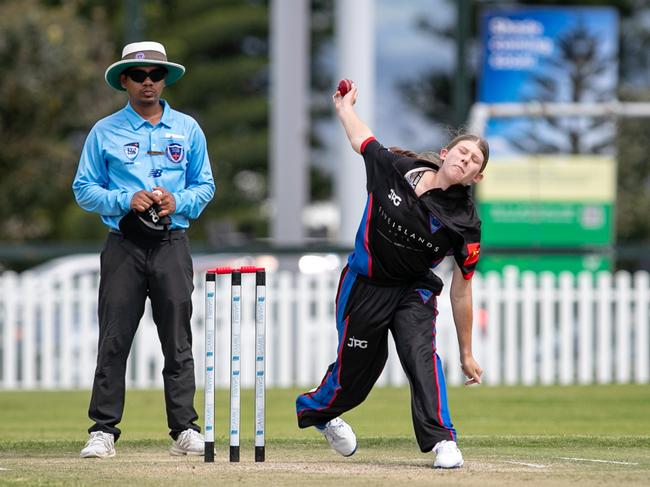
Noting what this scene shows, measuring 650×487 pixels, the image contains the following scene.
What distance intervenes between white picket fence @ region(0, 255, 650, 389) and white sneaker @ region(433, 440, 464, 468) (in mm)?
8283

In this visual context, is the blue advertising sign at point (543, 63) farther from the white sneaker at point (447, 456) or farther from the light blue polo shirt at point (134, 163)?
the white sneaker at point (447, 456)

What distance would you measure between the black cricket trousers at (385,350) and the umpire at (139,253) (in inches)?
32.0

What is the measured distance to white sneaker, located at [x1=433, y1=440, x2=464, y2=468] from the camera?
7770 millimetres

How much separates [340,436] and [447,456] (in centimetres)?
77

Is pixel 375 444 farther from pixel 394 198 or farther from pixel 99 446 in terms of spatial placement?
pixel 394 198

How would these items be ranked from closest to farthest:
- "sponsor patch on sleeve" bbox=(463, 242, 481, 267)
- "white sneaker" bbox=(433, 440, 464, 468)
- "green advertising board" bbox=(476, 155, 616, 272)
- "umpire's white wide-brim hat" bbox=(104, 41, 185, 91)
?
"white sneaker" bbox=(433, 440, 464, 468)
"sponsor patch on sleeve" bbox=(463, 242, 481, 267)
"umpire's white wide-brim hat" bbox=(104, 41, 185, 91)
"green advertising board" bbox=(476, 155, 616, 272)

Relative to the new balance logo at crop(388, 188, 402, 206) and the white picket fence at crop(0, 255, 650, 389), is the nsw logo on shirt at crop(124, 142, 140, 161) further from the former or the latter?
the white picket fence at crop(0, 255, 650, 389)

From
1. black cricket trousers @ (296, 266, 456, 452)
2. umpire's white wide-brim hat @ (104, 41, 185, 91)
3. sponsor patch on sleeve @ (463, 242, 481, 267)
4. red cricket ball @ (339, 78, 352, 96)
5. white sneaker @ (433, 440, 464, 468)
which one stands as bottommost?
white sneaker @ (433, 440, 464, 468)

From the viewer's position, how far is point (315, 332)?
16359mm

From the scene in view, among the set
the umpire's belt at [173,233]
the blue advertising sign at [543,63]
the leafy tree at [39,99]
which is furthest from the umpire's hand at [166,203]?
the leafy tree at [39,99]

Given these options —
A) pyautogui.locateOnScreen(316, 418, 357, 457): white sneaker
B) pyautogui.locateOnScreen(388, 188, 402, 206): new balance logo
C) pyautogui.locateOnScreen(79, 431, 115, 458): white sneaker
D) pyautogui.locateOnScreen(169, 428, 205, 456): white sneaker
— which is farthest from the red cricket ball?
pyautogui.locateOnScreen(79, 431, 115, 458): white sneaker

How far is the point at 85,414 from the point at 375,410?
8.04ft

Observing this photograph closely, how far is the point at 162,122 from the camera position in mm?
8594

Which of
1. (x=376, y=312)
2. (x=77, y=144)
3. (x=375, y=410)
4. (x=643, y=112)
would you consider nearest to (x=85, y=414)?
(x=375, y=410)
